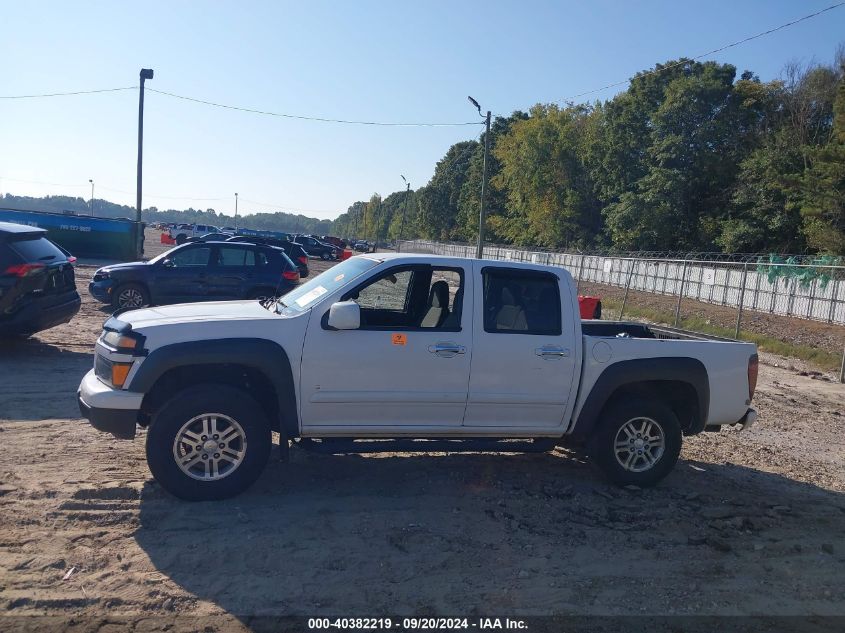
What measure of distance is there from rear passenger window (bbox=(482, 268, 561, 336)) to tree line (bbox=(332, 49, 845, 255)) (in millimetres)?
32969

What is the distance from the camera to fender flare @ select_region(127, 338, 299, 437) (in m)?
5.37

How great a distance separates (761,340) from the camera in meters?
19.2

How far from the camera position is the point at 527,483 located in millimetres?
6473

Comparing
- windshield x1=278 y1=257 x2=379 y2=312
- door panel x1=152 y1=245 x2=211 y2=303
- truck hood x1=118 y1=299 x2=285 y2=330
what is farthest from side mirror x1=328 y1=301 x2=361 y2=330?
door panel x1=152 y1=245 x2=211 y2=303

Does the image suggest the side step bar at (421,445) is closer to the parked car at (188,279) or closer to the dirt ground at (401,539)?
the dirt ground at (401,539)

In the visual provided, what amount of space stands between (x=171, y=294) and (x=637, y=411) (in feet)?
36.1

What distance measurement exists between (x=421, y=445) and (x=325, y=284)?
1.55 metres

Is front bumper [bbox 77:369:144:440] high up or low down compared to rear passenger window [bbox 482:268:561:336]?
down

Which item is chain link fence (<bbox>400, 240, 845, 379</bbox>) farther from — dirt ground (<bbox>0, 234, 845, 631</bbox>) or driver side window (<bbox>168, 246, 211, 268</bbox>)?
dirt ground (<bbox>0, 234, 845, 631</bbox>)

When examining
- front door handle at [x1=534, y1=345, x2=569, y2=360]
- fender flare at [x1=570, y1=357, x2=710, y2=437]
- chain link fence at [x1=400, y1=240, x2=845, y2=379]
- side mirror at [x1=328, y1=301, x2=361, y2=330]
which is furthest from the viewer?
chain link fence at [x1=400, y1=240, x2=845, y2=379]

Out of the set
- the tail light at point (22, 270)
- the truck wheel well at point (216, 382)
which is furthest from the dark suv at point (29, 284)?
the truck wheel well at point (216, 382)

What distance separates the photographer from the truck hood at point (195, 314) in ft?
18.4

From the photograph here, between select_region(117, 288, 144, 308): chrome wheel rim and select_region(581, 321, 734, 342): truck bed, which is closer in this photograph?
select_region(581, 321, 734, 342): truck bed

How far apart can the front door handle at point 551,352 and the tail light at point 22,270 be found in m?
7.32
